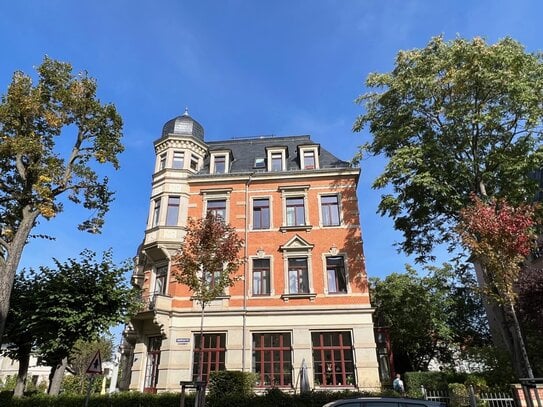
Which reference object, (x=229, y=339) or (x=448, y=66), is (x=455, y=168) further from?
(x=229, y=339)

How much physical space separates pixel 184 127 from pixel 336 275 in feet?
45.5

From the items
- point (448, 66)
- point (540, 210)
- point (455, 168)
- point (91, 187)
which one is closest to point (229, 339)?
point (91, 187)

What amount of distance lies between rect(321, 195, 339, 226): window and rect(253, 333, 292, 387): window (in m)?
6.93

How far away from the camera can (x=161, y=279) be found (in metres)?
22.3

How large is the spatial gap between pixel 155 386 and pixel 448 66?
2246 cm

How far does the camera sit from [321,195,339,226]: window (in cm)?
2262

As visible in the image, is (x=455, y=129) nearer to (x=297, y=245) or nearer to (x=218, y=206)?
(x=297, y=245)

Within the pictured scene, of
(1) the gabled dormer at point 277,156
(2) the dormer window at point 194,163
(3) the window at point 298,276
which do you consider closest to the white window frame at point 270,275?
(3) the window at point 298,276

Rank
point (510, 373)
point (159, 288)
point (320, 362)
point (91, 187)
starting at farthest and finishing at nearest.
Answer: point (159, 288) → point (320, 362) → point (91, 187) → point (510, 373)

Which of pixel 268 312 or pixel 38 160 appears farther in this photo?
pixel 268 312

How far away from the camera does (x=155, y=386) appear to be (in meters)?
19.6

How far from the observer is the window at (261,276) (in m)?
21.5

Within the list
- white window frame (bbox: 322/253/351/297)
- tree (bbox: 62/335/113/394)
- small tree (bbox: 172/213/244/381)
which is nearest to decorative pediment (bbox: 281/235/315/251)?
white window frame (bbox: 322/253/351/297)

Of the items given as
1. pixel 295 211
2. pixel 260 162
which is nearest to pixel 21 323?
pixel 295 211
